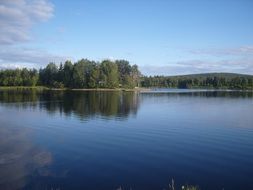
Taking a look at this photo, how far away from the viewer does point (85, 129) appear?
3975cm

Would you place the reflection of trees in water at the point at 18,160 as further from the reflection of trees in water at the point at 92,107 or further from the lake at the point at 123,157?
the reflection of trees in water at the point at 92,107

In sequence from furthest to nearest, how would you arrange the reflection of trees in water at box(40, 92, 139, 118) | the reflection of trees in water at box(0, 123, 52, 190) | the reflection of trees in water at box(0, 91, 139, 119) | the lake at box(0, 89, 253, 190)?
the reflection of trees in water at box(0, 91, 139, 119), the reflection of trees in water at box(40, 92, 139, 118), the lake at box(0, 89, 253, 190), the reflection of trees in water at box(0, 123, 52, 190)

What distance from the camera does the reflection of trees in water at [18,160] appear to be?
1959 cm

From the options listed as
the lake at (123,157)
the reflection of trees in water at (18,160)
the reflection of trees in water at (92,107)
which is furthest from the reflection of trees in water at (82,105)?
the reflection of trees in water at (18,160)

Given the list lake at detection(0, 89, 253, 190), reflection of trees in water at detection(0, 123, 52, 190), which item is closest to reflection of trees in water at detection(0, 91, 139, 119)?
lake at detection(0, 89, 253, 190)

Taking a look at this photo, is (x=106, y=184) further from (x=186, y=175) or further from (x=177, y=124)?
(x=177, y=124)

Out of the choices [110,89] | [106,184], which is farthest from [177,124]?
[110,89]

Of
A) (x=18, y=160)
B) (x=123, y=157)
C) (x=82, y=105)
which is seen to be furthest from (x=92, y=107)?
(x=18, y=160)

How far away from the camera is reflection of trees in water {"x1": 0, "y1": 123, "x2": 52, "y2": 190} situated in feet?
64.3

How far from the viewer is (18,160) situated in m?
24.1

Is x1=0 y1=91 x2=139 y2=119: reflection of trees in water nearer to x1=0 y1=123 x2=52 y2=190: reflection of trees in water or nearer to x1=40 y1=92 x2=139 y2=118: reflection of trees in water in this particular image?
x1=40 y1=92 x2=139 y2=118: reflection of trees in water

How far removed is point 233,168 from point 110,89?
166761 mm

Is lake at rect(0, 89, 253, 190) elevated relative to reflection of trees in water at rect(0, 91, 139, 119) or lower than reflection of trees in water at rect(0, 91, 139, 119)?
lower

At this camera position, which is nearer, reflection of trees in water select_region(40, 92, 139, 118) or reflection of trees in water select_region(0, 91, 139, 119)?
reflection of trees in water select_region(40, 92, 139, 118)
